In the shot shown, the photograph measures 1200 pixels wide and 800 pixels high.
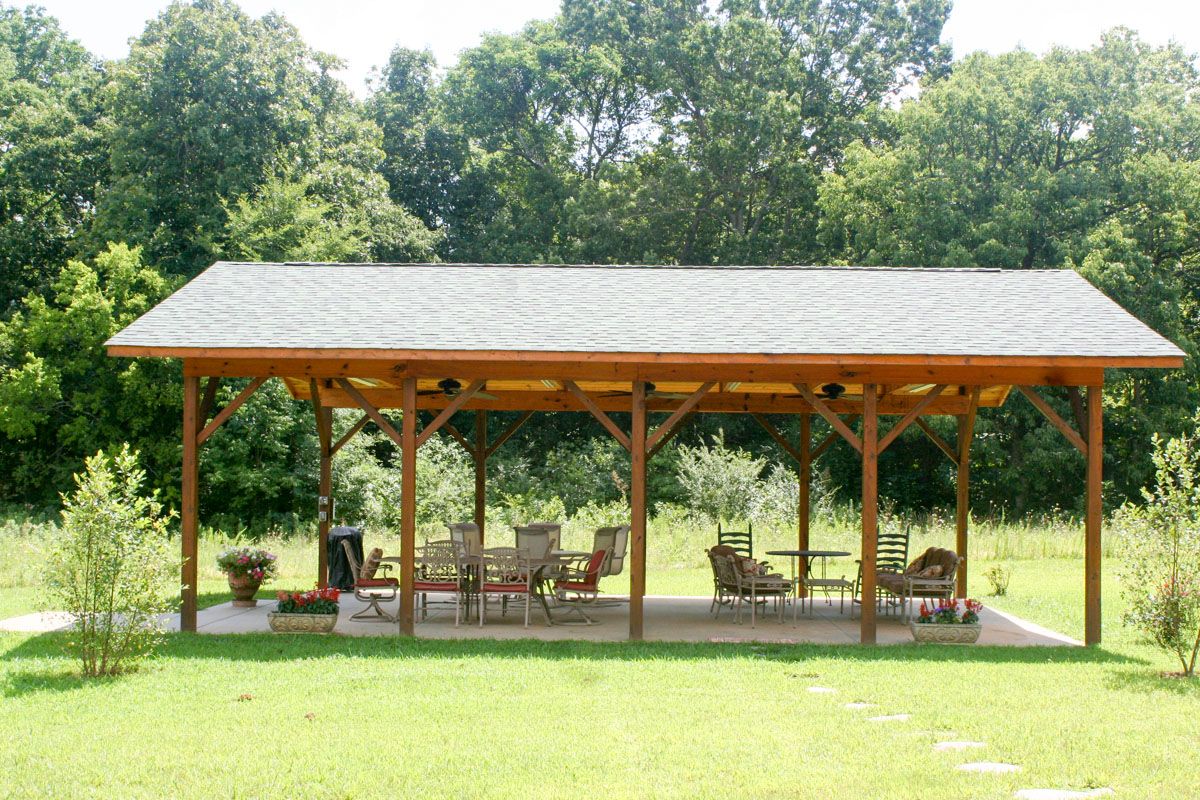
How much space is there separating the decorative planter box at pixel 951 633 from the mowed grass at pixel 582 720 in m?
0.35

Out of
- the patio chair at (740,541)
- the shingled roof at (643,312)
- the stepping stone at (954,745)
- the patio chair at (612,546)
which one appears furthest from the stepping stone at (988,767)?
the patio chair at (740,541)

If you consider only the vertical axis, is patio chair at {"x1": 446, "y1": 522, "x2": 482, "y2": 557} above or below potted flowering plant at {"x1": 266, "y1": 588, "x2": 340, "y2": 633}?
above

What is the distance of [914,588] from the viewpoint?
12234mm

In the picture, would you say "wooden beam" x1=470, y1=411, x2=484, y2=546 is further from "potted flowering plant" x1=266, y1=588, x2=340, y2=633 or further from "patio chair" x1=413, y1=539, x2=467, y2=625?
"potted flowering plant" x1=266, y1=588, x2=340, y2=633

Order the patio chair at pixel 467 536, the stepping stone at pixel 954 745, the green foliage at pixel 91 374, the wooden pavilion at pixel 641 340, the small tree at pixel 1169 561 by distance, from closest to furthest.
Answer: the stepping stone at pixel 954 745 < the small tree at pixel 1169 561 < the wooden pavilion at pixel 641 340 < the patio chair at pixel 467 536 < the green foliage at pixel 91 374

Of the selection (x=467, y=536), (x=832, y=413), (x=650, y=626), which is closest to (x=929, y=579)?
(x=832, y=413)

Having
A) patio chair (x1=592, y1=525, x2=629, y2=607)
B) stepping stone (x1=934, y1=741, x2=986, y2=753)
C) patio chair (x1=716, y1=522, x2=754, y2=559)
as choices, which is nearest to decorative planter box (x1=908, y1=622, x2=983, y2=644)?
patio chair (x1=716, y1=522, x2=754, y2=559)

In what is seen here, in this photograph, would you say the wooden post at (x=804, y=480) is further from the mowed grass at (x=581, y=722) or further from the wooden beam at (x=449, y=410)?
the wooden beam at (x=449, y=410)

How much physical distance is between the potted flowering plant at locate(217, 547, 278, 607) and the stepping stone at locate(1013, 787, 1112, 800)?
9490 mm

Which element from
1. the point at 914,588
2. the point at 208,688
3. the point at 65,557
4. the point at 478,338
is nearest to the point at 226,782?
the point at 208,688

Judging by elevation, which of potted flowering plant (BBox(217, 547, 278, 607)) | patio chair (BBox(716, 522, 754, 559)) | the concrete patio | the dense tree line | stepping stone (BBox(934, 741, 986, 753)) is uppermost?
the dense tree line

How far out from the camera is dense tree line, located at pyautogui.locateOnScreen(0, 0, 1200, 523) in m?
25.6

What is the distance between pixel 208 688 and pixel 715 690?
11.2 feet

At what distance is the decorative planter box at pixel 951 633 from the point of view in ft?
35.6
